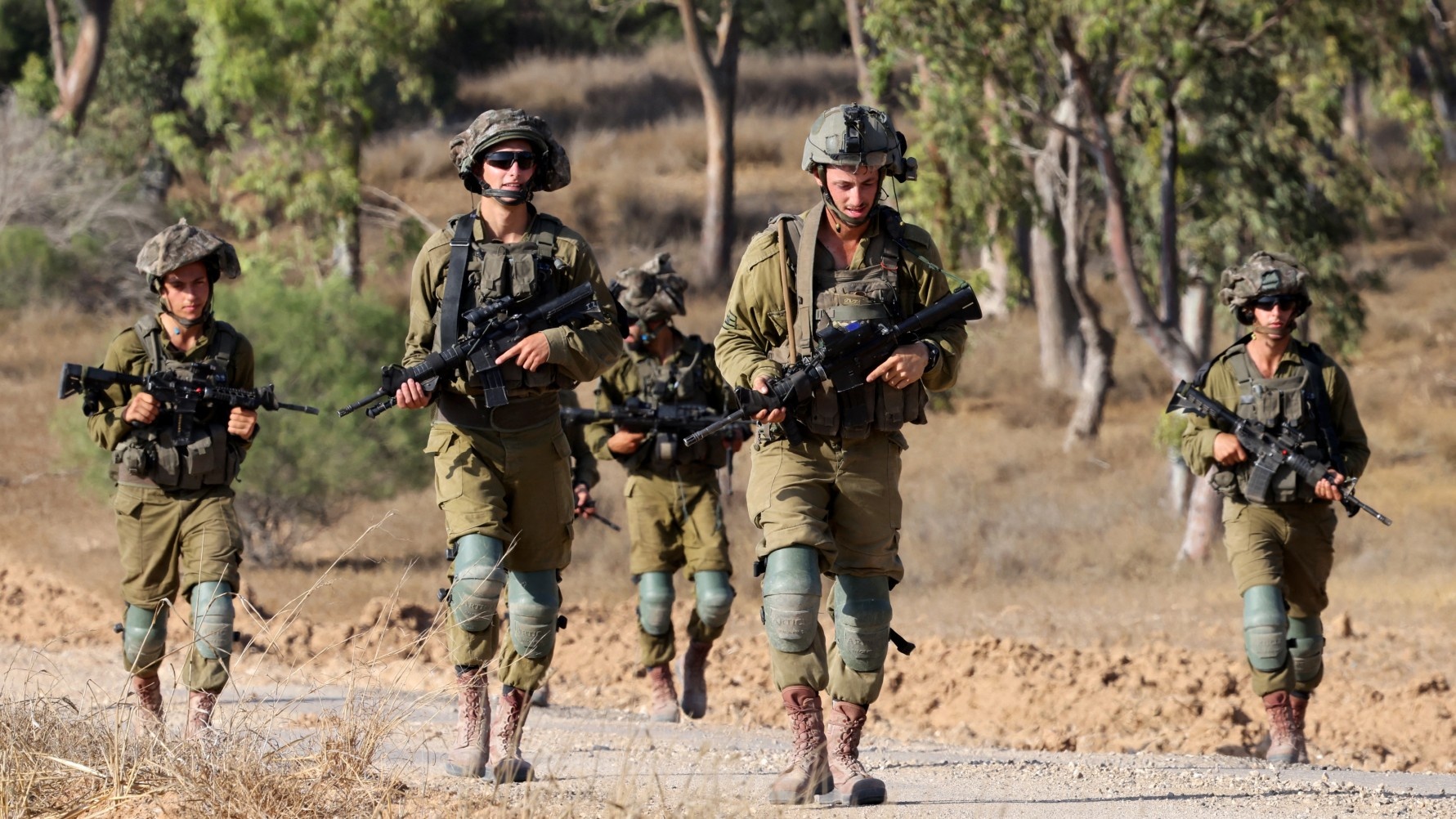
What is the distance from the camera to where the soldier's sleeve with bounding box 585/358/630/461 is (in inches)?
349

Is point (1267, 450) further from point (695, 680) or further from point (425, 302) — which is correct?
point (425, 302)

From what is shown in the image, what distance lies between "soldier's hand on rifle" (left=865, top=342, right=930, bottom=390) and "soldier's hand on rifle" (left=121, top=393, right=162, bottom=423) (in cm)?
278

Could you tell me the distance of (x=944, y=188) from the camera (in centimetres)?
1517

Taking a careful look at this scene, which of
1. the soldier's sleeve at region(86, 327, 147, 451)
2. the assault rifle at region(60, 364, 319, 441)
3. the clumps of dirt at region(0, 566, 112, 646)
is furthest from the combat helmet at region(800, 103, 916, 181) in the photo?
the clumps of dirt at region(0, 566, 112, 646)

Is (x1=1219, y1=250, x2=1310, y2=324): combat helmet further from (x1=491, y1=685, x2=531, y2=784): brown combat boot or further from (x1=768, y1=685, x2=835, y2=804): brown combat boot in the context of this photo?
(x1=491, y1=685, x2=531, y2=784): brown combat boot

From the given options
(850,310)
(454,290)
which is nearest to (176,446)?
(454,290)

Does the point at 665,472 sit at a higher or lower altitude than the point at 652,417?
lower

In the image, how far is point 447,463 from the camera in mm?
6004

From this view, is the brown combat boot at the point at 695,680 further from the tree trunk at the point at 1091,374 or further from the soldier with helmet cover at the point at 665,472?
the tree trunk at the point at 1091,374

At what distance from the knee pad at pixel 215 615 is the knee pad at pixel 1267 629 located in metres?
4.00

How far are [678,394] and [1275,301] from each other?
2.81 metres

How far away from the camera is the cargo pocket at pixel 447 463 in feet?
19.5

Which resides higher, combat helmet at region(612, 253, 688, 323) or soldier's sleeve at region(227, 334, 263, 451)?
combat helmet at region(612, 253, 688, 323)

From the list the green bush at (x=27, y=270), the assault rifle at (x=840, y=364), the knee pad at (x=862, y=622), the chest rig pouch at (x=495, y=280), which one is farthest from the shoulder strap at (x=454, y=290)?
the green bush at (x=27, y=270)
